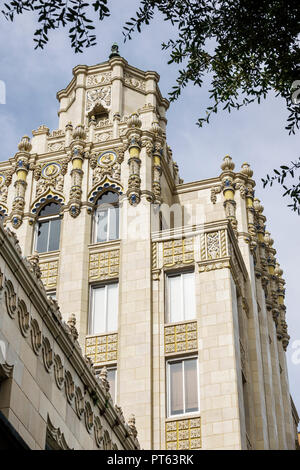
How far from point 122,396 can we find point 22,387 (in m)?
16.2

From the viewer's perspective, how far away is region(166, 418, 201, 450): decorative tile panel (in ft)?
106

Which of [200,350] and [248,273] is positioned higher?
[248,273]

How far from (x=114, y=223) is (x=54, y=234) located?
2824 millimetres

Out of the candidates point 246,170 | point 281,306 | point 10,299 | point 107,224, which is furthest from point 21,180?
point 10,299

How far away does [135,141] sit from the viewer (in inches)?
1655

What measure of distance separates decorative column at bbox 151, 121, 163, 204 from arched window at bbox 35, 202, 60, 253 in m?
4.60

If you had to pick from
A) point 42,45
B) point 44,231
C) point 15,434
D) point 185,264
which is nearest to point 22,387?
point 15,434

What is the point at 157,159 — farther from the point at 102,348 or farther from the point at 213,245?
the point at 102,348

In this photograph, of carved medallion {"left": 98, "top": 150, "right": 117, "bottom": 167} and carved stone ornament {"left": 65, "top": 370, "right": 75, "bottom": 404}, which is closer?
carved stone ornament {"left": 65, "top": 370, "right": 75, "bottom": 404}

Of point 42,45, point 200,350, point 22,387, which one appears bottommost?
point 22,387

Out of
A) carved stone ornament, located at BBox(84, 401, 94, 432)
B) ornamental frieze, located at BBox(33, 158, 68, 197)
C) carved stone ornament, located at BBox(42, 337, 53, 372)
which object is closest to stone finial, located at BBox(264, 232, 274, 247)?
ornamental frieze, located at BBox(33, 158, 68, 197)

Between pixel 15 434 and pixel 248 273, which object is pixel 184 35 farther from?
pixel 248 273

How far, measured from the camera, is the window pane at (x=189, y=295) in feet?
118

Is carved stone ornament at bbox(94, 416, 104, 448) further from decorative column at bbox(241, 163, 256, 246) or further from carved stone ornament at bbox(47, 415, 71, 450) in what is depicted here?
decorative column at bbox(241, 163, 256, 246)
